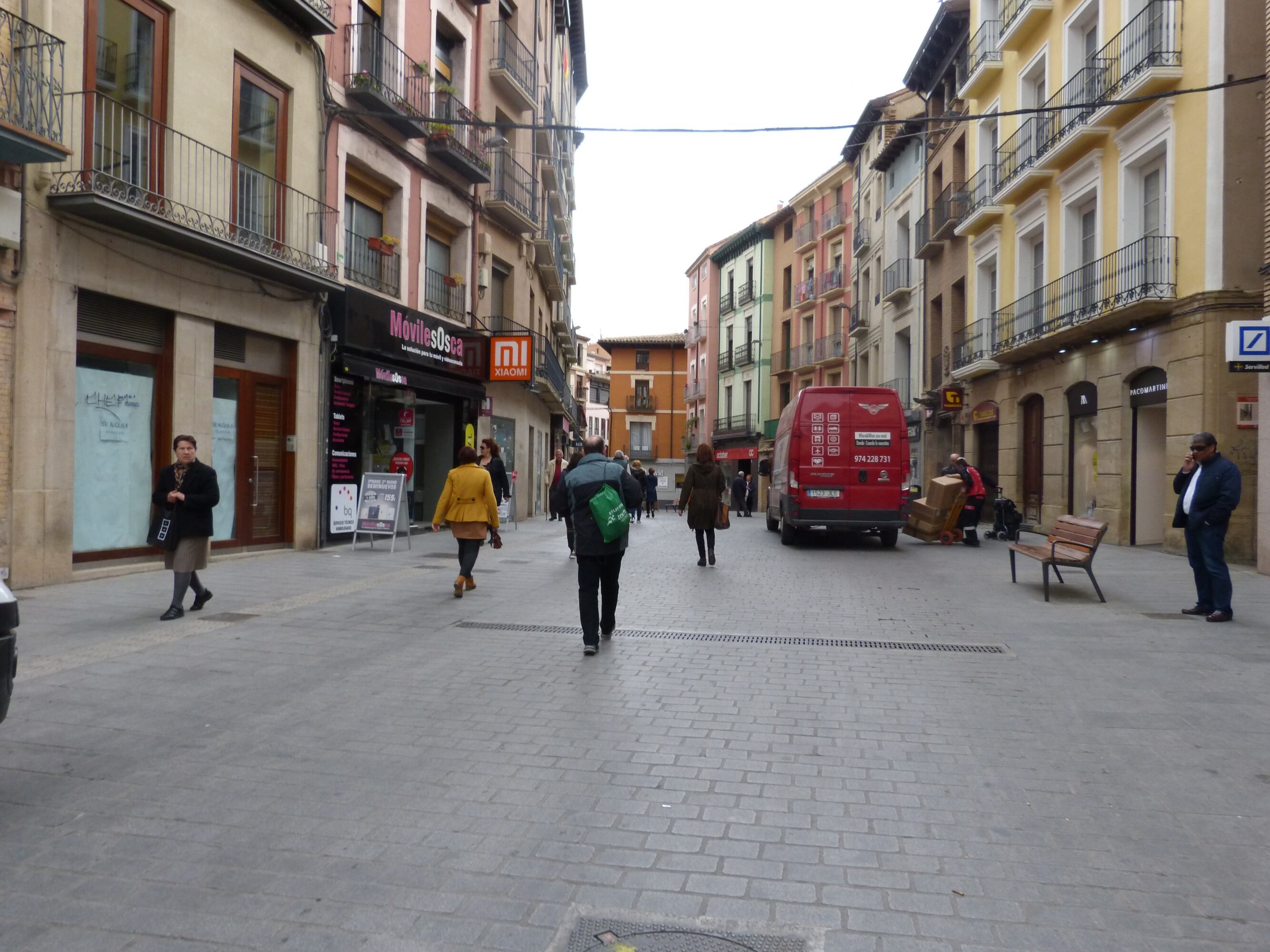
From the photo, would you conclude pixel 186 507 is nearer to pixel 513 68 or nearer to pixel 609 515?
pixel 609 515

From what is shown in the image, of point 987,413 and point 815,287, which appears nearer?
point 987,413

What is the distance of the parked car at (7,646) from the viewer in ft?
12.3

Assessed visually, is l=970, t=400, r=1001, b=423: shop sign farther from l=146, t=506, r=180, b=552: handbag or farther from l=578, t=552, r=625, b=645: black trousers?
l=146, t=506, r=180, b=552: handbag

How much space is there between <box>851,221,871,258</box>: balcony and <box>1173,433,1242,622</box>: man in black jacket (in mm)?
33098

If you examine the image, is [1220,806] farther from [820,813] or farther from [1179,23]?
[1179,23]

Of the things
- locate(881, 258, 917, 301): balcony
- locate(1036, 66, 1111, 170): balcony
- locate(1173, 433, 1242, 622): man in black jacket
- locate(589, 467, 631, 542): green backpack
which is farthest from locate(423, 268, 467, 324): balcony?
locate(881, 258, 917, 301): balcony

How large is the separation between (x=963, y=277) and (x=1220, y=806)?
2658 cm

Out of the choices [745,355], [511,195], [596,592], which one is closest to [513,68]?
[511,195]

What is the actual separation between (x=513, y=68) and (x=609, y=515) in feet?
65.1

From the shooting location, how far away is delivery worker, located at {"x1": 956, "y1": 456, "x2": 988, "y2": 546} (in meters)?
18.4

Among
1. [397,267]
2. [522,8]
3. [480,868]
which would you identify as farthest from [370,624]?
[522,8]

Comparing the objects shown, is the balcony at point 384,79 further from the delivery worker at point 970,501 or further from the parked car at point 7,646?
the parked car at point 7,646

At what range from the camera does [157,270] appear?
39.3 feet

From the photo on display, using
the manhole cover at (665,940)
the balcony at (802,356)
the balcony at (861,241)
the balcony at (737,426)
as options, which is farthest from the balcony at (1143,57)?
the balcony at (737,426)
